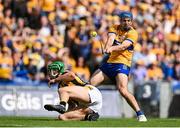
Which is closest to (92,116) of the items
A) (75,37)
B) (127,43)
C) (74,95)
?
(74,95)

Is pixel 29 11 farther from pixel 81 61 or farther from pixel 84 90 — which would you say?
pixel 84 90

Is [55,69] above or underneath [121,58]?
underneath

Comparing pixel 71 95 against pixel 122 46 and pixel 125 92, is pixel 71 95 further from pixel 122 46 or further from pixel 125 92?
pixel 122 46

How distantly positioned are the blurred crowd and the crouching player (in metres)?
6.59

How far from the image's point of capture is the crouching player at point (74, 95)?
1551 centimetres

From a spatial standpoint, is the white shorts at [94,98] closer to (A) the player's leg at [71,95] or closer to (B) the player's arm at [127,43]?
(A) the player's leg at [71,95]

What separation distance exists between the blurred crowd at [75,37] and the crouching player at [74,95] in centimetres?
659

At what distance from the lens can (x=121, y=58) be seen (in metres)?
16.4

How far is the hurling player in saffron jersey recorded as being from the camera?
16.1 m

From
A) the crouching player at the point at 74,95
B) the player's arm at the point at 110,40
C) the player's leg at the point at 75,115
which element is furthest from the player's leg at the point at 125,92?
the player's leg at the point at 75,115

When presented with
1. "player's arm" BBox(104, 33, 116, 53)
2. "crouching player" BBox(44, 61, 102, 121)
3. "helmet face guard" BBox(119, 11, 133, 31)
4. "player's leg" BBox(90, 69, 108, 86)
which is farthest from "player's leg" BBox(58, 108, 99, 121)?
"helmet face guard" BBox(119, 11, 133, 31)

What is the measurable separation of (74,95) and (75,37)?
382 inches

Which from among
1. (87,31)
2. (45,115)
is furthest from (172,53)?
(45,115)

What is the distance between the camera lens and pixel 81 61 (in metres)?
24.3
